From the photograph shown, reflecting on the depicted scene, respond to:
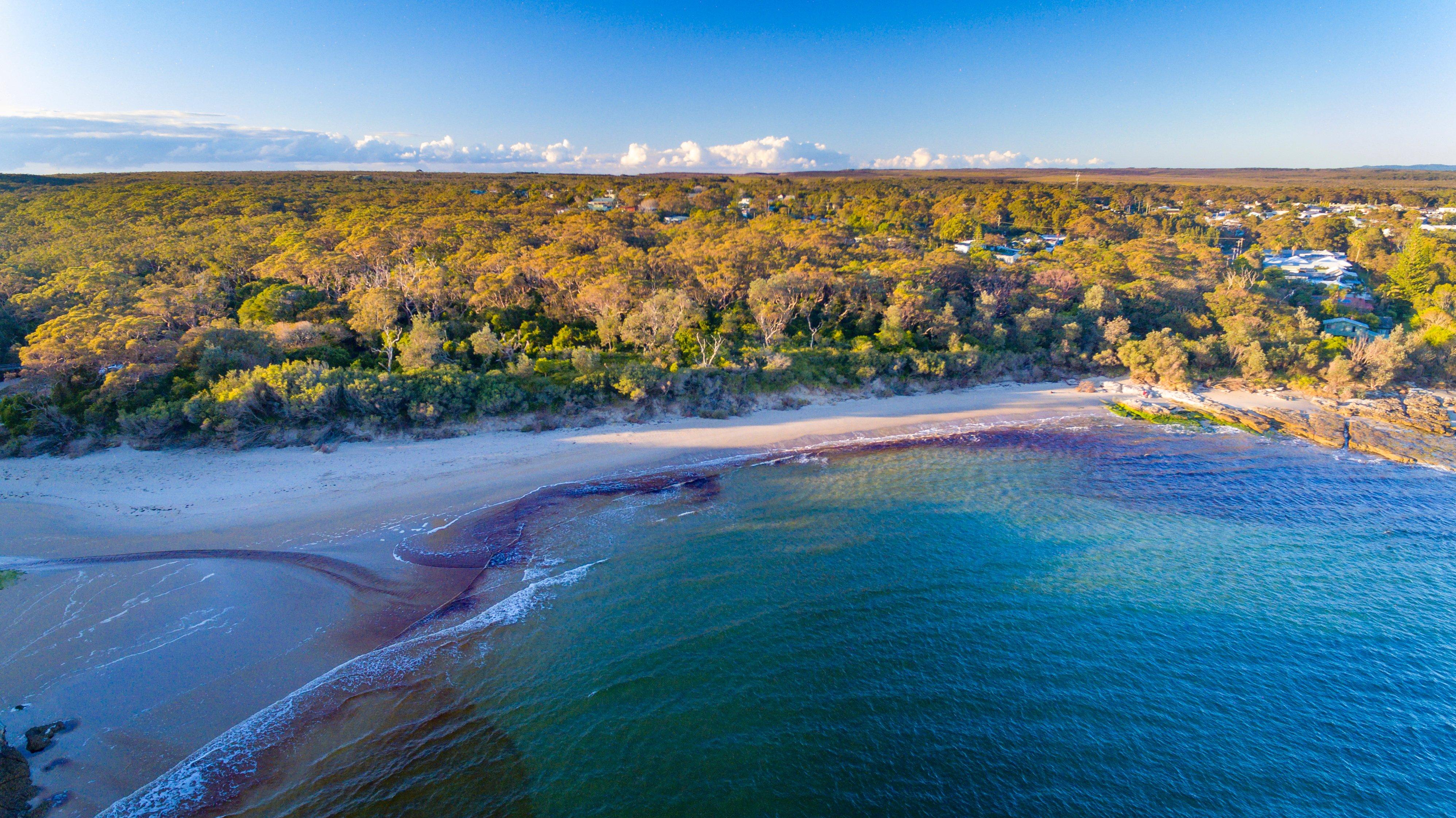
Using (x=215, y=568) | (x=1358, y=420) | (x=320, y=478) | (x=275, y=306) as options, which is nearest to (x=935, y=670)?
(x=215, y=568)

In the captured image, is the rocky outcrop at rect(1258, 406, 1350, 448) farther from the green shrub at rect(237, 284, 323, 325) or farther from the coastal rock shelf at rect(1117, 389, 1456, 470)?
Result: the green shrub at rect(237, 284, 323, 325)

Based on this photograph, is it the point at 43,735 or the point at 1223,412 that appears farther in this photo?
the point at 1223,412

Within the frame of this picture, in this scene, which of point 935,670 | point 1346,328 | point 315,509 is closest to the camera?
point 935,670

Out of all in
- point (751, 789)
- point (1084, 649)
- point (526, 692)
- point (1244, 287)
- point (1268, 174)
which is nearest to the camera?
point (751, 789)

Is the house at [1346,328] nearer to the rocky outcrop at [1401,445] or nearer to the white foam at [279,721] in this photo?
the rocky outcrop at [1401,445]

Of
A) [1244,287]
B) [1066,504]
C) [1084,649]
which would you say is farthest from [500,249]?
[1244,287]

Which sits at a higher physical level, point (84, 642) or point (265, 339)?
point (265, 339)

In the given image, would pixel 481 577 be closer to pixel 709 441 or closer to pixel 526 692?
pixel 526 692

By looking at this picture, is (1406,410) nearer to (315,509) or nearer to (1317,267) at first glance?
(1317,267)
